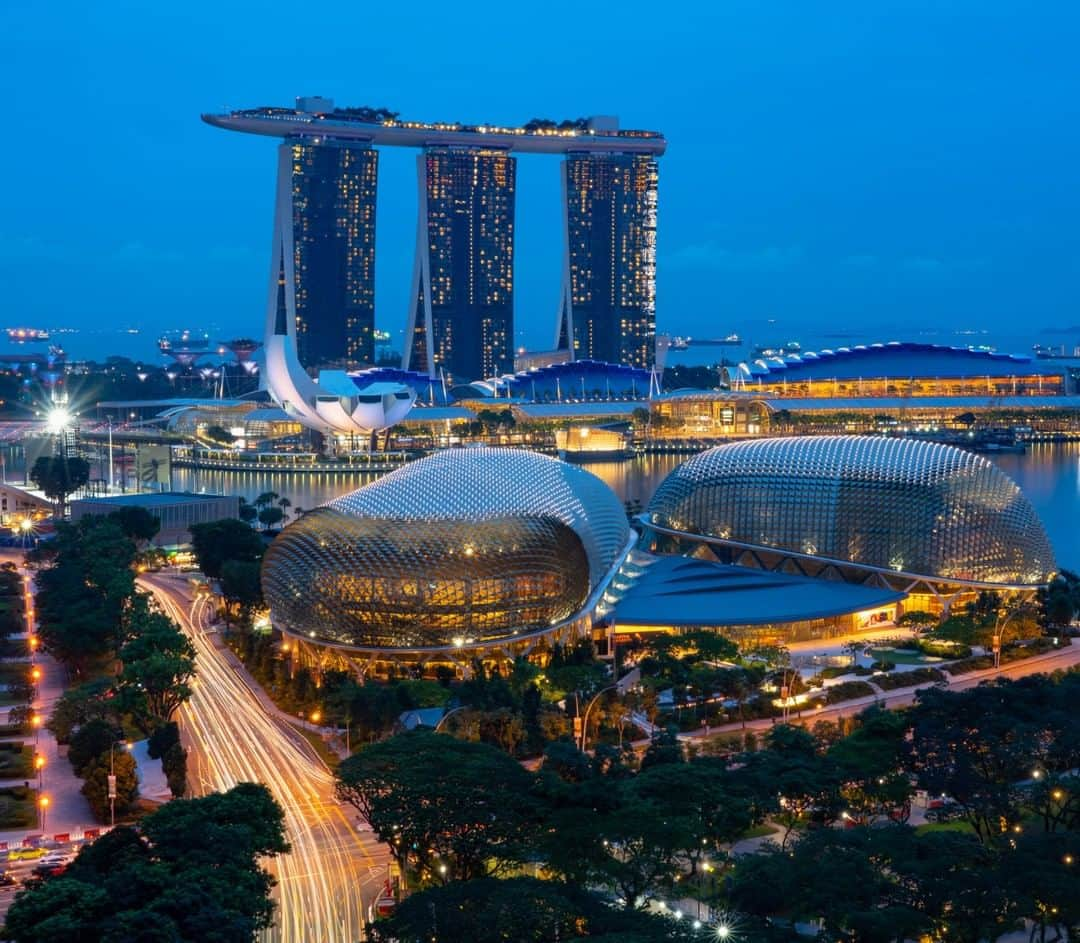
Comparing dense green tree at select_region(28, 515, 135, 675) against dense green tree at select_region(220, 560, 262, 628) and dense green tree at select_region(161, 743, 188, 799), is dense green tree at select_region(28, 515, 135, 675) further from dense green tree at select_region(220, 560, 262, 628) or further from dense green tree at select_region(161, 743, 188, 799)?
dense green tree at select_region(161, 743, 188, 799)

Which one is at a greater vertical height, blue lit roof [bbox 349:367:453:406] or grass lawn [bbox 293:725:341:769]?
blue lit roof [bbox 349:367:453:406]

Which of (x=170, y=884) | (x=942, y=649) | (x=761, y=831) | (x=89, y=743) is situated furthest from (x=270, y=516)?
(x=170, y=884)

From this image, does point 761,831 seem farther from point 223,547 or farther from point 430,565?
Answer: point 223,547

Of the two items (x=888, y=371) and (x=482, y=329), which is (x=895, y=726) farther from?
(x=482, y=329)

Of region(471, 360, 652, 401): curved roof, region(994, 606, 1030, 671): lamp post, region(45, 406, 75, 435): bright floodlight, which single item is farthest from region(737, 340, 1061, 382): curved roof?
region(994, 606, 1030, 671): lamp post

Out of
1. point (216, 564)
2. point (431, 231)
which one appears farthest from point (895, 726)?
point (431, 231)

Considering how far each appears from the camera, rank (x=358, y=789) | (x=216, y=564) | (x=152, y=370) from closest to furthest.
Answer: (x=358, y=789), (x=216, y=564), (x=152, y=370)

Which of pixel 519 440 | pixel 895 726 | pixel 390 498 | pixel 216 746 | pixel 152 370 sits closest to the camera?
pixel 895 726

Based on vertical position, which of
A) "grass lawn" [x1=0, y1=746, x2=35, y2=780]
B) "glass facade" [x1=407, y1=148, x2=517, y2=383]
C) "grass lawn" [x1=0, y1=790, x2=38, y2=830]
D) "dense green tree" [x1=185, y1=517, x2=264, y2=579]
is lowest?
"grass lawn" [x1=0, y1=790, x2=38, y2=830]
